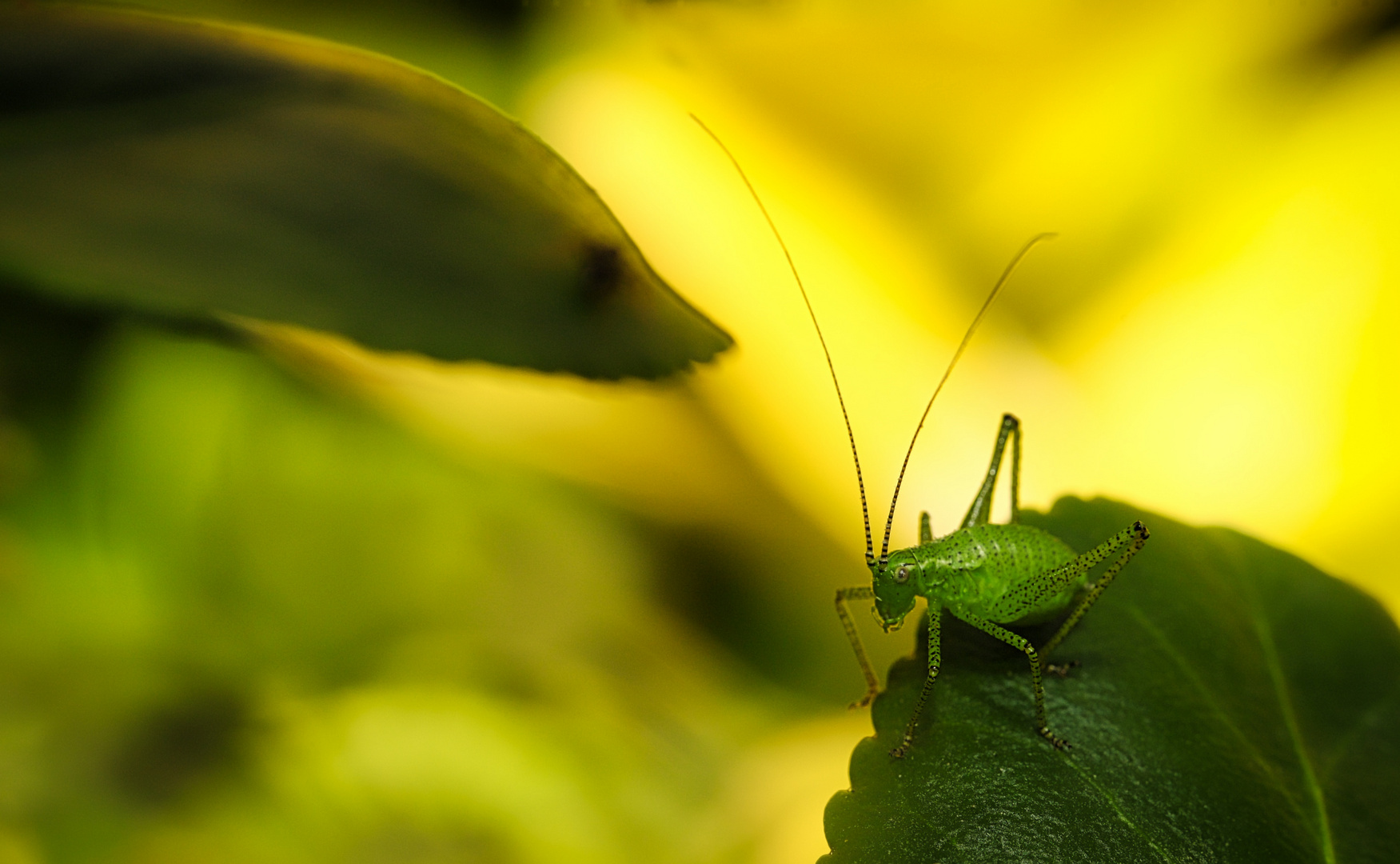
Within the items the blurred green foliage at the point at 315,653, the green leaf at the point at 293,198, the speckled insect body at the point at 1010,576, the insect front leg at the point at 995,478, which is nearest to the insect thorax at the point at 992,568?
the speckled insect body at the point at 1010,576

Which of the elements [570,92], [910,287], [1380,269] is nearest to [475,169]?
[570,92]

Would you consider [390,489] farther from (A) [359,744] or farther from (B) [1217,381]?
(B) [1217,381]

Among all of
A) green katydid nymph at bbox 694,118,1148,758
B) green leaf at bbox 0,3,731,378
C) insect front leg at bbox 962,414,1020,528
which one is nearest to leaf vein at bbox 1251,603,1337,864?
green katydid nymph at bbox 694,118,1148,758

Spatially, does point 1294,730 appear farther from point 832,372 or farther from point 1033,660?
point 832,372

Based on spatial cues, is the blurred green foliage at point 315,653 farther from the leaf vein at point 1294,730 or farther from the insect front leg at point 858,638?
the leaf vein at point 1294,730

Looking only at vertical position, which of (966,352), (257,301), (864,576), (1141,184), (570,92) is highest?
(570,92)

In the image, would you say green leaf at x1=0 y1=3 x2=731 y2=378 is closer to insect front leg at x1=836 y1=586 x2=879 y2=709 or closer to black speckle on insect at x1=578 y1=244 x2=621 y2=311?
black speckle on insect at x1=578 y1=244 x2=621 y2=311
